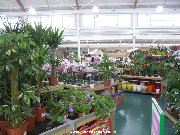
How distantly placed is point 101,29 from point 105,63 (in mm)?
8653

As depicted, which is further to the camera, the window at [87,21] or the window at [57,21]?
the window at [87,21]

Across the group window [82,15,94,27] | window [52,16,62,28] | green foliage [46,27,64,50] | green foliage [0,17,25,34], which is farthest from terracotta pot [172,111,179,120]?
window [52,16,62,28]

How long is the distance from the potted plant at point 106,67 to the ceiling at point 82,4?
7.67 m

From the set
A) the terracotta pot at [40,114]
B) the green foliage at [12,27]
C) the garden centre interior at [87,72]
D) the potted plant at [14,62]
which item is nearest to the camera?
the potted plant at [14,62]

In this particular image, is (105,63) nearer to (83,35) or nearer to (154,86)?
(154,86)

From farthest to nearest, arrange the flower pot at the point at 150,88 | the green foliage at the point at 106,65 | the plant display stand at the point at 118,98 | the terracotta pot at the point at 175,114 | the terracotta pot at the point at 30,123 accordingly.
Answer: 1. the flower pot at the point at 150,88
2. the plant display stand at the point at 118,98
3. the green foliage at the point at 106,65
4. the terracotta pot at the point at 175,114
5. the terracotta pot at the point at 30,123

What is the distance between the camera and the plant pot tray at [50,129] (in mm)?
2962

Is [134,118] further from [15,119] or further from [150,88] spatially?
[15,119]

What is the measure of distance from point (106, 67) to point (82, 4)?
27.1 feet

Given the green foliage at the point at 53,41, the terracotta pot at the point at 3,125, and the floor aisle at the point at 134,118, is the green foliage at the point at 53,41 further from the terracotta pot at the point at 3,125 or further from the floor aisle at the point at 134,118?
the floor aisle at the point at 134,118

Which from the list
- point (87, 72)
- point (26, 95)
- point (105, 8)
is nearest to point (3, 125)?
point (26, 95)

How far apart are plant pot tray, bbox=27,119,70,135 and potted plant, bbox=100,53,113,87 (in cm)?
389

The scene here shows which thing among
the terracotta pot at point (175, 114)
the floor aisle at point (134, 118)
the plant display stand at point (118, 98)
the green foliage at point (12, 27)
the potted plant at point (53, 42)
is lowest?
the floor aisle at point (134, 118)

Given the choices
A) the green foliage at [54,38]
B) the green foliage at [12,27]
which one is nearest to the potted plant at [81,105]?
the green foliage at [54,38]
